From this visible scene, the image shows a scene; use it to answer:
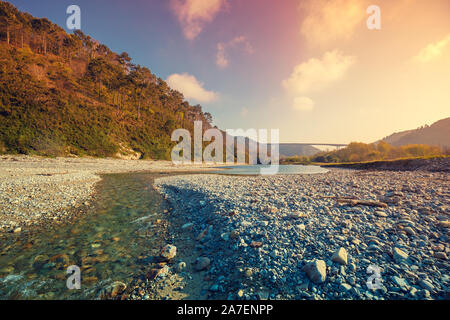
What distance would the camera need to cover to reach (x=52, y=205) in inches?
387

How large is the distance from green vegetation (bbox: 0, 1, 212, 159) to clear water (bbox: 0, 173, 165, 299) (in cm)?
4259

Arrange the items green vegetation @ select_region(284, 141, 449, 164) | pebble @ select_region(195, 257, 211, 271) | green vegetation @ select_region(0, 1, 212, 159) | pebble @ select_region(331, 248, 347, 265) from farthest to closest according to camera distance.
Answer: green vegetation @ select_region(284, 141, 449, 164) < green vegetation @ select_region(0, 1, 212, 159) < pebble @ select_region(195, 257, 211, 271) < pebble @ select_region(331, 248, 347, 265)

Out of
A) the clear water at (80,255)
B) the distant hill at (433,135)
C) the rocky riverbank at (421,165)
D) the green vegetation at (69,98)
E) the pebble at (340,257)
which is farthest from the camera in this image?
the distant hill at (433,135)

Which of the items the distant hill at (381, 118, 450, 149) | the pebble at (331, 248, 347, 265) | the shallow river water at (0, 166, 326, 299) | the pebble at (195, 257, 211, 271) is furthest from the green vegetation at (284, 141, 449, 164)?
the distant hill at (381, 118, 450, 149)

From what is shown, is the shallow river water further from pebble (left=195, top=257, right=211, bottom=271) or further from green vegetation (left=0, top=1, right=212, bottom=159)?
green vegetation (left=0, top=1, right=212, bottom=159)

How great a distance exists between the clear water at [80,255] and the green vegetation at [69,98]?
4259cm

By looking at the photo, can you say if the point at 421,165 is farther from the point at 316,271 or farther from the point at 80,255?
the point at 80,255

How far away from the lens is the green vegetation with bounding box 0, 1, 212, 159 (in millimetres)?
39219

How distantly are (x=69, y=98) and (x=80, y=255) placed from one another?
66733 millimetres

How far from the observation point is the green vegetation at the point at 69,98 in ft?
129

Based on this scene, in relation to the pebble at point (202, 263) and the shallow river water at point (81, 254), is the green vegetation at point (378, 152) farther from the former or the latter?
the shallow river water at point (81, 254)

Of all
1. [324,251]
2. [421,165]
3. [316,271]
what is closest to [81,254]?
[316,271]

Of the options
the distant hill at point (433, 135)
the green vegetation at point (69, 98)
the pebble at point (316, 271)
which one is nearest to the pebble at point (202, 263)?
the pebble at point (316, 271)
